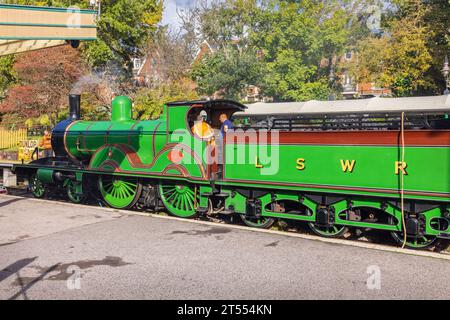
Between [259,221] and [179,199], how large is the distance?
214cm

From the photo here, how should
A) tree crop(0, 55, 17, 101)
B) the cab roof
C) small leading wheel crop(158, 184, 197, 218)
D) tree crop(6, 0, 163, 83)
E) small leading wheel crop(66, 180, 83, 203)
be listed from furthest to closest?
1. tree crop(0, 55, 17, 101)
2. tree crop(6, 0, 163, 83)
3. small leading wheel crop(66, 180, 83, 203)
4. small leading wheel crop(158, 184, 197, 218)
5. the cab roof

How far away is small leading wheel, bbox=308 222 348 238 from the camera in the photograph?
834cm

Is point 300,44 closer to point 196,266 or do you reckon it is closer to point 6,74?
point 6,74

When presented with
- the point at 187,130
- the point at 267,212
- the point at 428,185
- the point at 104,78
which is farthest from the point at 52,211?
the point at 104,78

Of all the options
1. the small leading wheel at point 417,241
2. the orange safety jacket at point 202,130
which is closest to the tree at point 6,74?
the orange safety jacket at point 202,130

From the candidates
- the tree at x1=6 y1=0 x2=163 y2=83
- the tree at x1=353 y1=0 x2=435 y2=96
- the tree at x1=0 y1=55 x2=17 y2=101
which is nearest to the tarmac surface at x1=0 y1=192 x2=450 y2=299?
the tree at x1=353 y1=0 x2=435 y2=96

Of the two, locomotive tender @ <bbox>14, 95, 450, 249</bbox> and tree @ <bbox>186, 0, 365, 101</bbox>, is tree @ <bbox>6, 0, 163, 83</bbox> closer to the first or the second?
tree @ <bbox>186, 0, 365, 101</bbox>

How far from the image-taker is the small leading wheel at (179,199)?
10211 millimetres

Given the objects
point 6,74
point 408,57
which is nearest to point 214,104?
point 408,57

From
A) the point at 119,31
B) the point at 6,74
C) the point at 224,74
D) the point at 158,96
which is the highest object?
the point at 119,31

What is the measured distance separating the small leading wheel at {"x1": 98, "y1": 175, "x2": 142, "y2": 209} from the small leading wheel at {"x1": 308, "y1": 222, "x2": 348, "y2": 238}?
4610 mm

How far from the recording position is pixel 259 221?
9.43m

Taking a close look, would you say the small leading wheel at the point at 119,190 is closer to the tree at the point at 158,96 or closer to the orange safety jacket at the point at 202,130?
the orange safety jacket at the point at 202,130
